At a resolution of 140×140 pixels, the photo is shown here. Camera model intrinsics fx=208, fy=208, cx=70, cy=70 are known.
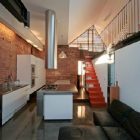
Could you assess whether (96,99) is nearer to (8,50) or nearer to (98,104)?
(98,104)

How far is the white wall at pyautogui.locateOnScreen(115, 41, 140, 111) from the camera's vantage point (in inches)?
165

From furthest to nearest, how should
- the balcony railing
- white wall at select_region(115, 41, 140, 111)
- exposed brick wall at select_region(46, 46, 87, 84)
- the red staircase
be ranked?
exposed brick wall at select_region(46, 46, 87, 84)
the red staircase
the balcony railing
white wall at select_region(115, 41, 140, 111)

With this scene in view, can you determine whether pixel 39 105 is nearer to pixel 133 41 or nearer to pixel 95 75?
pixel 133 41

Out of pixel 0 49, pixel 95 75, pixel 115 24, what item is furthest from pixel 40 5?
pixel 95 75

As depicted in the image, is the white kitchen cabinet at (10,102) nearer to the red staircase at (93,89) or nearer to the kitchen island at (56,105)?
the kitchen island at (56,105)

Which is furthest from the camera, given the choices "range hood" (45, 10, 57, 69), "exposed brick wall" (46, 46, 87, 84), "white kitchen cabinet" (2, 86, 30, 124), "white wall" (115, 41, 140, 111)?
"exposed brick wall" (46, 46, 87, 84)

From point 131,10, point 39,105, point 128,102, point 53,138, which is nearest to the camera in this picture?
point 53,138

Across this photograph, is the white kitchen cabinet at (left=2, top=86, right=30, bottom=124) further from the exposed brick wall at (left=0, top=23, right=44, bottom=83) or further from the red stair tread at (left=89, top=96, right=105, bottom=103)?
the red stair tread at (left=89, top=96, right=105, bottom=103)

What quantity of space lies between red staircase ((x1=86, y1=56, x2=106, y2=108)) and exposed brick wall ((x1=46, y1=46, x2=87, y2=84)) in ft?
6.80

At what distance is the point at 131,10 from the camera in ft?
22.4

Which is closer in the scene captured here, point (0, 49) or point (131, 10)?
point (0, 49)

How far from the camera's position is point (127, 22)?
724 centimetres

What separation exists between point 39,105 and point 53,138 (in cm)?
157

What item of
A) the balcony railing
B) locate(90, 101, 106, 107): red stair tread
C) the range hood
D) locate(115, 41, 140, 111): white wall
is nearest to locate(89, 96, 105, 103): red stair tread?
locate(90, 101, 106, 107): red stair tread
